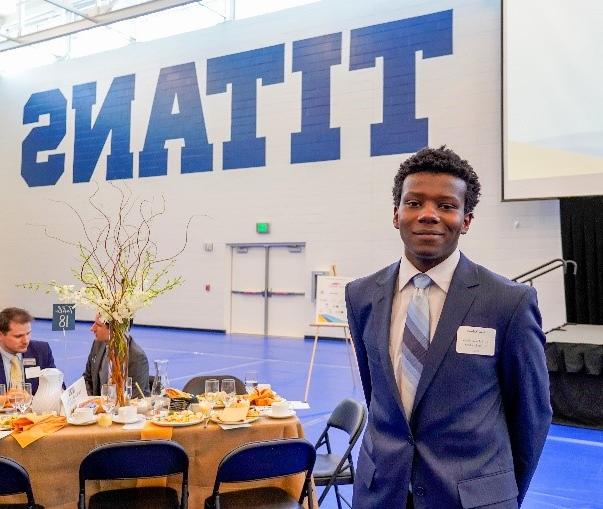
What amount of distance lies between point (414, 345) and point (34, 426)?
7.08ft

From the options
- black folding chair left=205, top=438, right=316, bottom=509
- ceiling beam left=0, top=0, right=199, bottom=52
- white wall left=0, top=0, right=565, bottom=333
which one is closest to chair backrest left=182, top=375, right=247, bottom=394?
black folding chair left=205, top=438, right=316, bottom=509

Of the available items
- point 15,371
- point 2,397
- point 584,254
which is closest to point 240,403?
point 2,397

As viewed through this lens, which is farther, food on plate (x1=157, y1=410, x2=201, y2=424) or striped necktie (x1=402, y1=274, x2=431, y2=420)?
food on plate (x1=157, y1=410, x2=201, y2=424)

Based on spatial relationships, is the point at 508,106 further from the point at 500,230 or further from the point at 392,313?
the point at 392,313

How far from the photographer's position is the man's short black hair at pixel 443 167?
1436 mm

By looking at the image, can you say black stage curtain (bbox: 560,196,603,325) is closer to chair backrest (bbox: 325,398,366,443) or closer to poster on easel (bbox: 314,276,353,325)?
poster on easel (bbox: 314,276,353,325)

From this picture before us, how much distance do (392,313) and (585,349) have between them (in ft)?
15.2

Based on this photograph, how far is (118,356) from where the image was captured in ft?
10.3

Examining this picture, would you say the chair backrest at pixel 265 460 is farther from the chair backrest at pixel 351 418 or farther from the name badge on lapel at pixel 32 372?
the name badge on lapel at pixel 32 372

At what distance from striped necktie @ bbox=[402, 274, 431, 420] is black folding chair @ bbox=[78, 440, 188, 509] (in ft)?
4.85

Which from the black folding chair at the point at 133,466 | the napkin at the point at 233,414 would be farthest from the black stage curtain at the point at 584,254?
the black folding chair at the point at 133,466

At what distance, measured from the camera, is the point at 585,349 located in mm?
5438

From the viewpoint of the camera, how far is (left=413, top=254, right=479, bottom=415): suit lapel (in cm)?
135

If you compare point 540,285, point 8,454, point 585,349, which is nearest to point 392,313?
point 8,454
